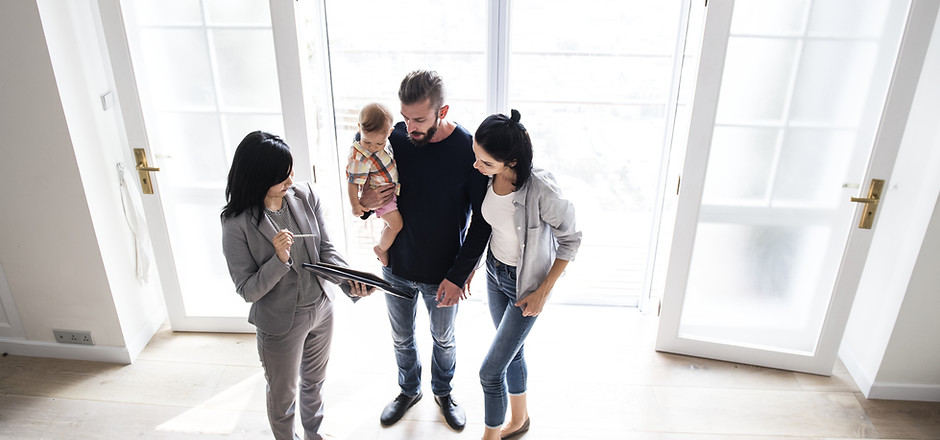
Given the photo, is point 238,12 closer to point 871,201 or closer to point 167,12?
point 167,12

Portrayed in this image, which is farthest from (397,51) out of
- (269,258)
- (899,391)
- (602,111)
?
(899,391)

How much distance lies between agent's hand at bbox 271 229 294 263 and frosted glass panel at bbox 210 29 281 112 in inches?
37.1

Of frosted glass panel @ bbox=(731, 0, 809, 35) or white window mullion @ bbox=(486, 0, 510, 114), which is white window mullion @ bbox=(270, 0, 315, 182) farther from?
frosted glass panel @ bbox=(731, 0, 809, 35)

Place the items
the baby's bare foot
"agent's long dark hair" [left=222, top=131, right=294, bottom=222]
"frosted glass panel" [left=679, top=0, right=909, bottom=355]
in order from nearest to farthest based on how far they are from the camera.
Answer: "agent's long dark hair" [left=222, top=131, right=294, bottom=222]
the baby's bare foot
"frosted glass panel" [left=679, top=0, right=909, bottom=355]

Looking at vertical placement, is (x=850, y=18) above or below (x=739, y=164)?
above

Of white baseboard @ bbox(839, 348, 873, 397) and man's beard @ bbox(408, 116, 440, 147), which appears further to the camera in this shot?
white baseboard @ bbox(839, 348, 873, 397)

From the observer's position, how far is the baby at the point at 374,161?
183 centimetres

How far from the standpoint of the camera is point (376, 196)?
1950 millimetres

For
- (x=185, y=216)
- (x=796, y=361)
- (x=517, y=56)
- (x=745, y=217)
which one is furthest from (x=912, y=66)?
(x=185, y=216)

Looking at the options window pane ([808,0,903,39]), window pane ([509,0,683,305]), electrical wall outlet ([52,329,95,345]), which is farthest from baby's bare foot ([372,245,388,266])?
window pane ([808,0,903,39])

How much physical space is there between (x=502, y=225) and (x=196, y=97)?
1481mm

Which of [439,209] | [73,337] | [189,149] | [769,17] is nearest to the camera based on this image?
[439,209]

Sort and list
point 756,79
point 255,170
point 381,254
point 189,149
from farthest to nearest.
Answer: point 189,149, point 756,79, point 381,254, point 255,170

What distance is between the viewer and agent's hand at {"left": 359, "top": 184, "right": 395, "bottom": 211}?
6.40 ft
